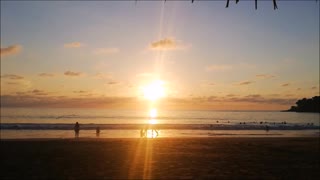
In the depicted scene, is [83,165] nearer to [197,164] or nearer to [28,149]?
[197,164]

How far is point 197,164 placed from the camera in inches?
751

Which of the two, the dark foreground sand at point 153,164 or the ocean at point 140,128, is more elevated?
the ocean at point 140,128

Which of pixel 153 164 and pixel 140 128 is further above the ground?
pixel 140 128

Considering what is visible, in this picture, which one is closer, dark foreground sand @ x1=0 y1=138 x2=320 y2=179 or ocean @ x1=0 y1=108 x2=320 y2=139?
dark foreground sand @ x1=0 y1=138 x2=320 y2=179

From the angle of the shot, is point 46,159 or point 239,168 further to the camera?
point 46,159

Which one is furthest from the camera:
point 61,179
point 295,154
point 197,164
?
point 295,154

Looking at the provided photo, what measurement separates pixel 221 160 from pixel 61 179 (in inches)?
351

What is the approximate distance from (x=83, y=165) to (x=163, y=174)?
424 cm

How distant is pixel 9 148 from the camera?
25281mm

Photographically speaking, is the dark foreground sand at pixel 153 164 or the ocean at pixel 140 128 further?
the ocean at pixel 140 128

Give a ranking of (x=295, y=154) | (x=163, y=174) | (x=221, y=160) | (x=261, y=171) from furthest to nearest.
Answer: (x=295, y=154) < (x=221, y=160) < (x=261, y=171) < (x=163, y=174)

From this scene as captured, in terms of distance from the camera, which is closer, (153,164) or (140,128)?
(153,164)

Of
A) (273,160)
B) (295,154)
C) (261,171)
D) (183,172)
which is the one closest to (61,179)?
(183,172)

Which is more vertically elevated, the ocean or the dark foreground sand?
the ocean
